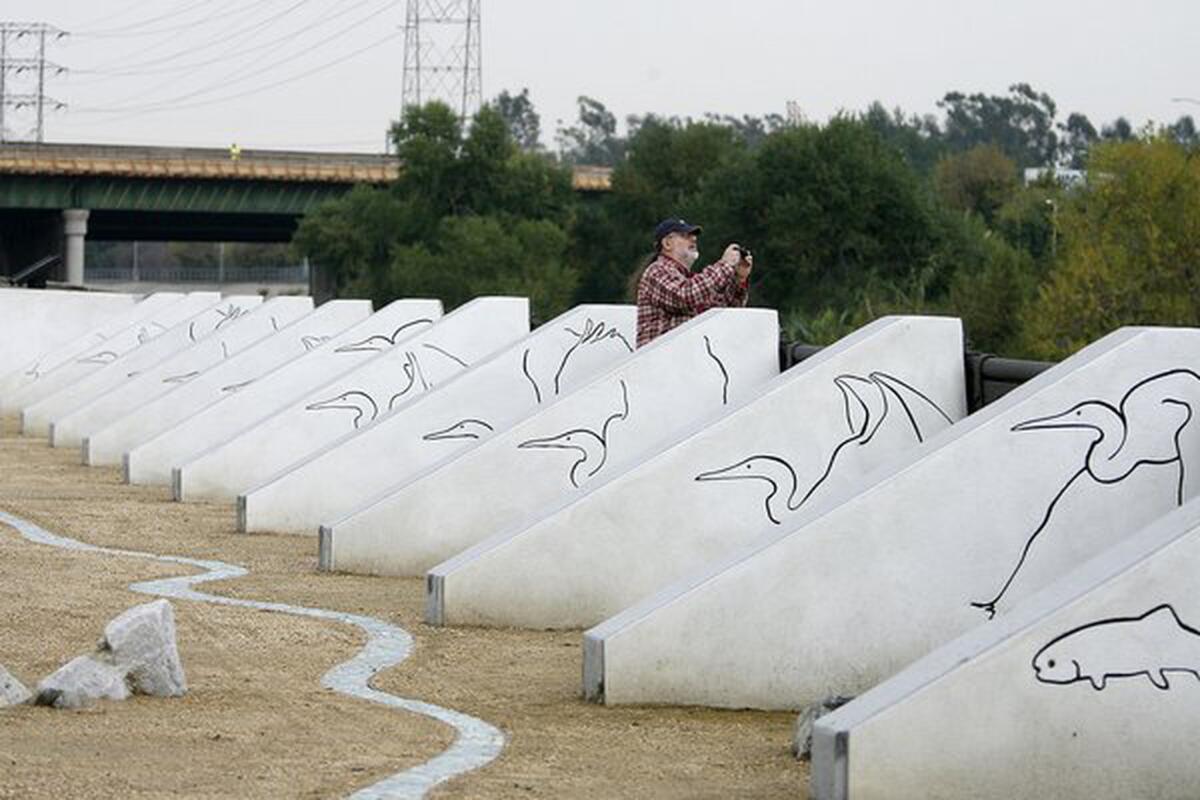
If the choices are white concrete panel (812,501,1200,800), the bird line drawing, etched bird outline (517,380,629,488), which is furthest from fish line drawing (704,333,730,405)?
the bird line drawing

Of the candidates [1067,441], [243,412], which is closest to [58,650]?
[1067,441]

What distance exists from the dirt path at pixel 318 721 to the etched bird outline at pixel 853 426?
4.13 ft

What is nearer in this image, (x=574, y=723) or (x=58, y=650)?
(x=574, y=723)

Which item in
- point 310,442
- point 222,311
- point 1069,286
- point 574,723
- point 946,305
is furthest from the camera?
point 946,305

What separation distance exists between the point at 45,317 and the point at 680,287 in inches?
1156

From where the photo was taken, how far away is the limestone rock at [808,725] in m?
8.90

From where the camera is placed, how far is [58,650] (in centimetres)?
1094

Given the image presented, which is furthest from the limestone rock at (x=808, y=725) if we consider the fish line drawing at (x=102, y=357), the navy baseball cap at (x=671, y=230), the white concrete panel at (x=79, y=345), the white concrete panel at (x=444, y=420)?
the white concrete panel at (x=79, y=345)

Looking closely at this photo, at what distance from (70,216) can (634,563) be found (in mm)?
86049

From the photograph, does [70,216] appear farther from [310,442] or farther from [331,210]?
[310,442]

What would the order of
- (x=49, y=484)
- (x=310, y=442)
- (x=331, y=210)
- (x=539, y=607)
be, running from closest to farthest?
(x=539, y=607)
(x=310, y=442)
(x=49, y=484)
(x=331, y=210)

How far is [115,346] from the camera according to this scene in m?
36.0

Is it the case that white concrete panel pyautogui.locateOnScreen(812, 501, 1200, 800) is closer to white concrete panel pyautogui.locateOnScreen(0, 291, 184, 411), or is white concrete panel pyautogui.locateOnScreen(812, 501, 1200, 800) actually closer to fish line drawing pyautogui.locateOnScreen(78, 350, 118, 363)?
fish line drawing pyautogui.locateOnScreen(78, 350, 118, 363)

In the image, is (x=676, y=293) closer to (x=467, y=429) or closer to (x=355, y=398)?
(x=467, y=429)
